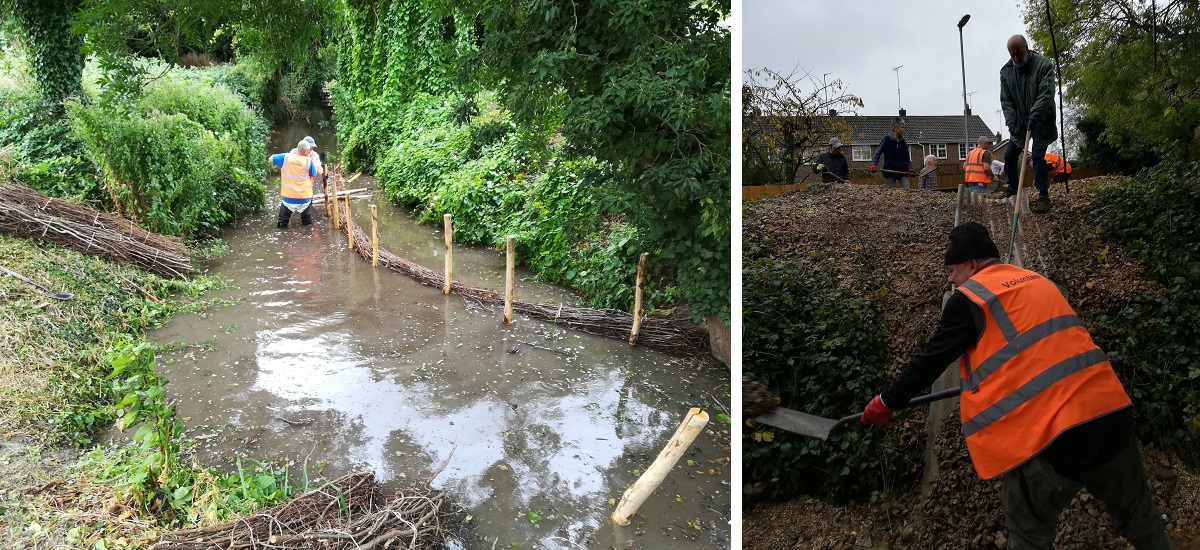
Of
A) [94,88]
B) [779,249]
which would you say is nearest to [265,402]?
[779,249]

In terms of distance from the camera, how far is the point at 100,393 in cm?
555

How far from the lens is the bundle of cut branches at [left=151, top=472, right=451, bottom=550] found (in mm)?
3734

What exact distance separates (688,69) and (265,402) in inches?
147

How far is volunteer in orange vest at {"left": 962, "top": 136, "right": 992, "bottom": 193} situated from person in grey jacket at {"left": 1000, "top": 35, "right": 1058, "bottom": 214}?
0.22ft

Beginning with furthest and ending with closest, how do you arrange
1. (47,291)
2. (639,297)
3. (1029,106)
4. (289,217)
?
(289,217) → (639,297) → (47,291) → (1029,106)

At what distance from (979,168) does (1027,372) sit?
27.8 inches

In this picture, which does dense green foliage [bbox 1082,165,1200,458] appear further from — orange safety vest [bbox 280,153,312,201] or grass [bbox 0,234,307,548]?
orange safety vest [bbox 280,153,312,201]

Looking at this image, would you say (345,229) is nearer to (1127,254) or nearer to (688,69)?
(688,69)

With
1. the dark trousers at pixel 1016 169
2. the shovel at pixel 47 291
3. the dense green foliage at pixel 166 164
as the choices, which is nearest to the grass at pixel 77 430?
the shovel at pixel 47 291

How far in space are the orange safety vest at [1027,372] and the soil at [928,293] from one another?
9.6 inches

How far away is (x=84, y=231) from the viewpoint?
7.57 m

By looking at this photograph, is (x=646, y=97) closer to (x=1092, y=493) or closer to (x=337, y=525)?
(x=337, y=525)

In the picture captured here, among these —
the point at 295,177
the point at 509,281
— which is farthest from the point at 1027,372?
the point at 295,177

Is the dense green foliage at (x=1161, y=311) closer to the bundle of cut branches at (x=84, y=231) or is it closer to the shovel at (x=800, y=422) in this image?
the shovel at (x=800, y=422)
